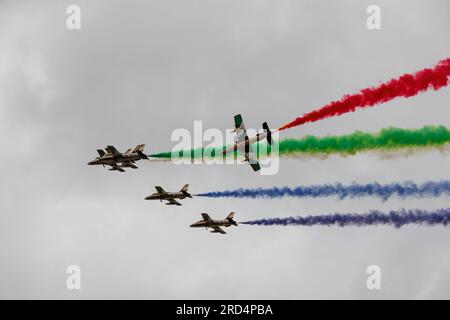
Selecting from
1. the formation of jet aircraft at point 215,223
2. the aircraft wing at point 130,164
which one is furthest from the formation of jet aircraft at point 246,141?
the aircraft wing at point 130,164

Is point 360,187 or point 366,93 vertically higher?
point 366,93

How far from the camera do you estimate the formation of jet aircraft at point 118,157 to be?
85188 mm

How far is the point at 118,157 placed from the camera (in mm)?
86438

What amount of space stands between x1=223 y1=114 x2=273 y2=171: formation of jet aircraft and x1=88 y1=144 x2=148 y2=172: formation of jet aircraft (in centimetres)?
722

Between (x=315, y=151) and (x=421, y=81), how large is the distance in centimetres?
1360

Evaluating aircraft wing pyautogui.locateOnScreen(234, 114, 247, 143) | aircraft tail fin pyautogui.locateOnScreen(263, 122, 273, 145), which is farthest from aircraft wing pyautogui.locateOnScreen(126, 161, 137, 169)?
aircraft tail fin pyautogui.locateOnScreen(263, 122, 273, 145)

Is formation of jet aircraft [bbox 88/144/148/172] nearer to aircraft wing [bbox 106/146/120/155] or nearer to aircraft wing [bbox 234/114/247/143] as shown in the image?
aircraft wing [bbox 106/146/120/155]

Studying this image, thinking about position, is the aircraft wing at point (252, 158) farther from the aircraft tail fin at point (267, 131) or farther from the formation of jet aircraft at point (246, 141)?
the aircraft tail fin at point (267, 131)

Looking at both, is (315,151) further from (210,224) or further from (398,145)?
→ (210,224)

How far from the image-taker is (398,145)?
235ft

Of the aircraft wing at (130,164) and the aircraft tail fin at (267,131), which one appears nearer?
the aircraft tail fin at (267,131)

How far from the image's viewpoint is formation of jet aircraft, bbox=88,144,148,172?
279 feet
